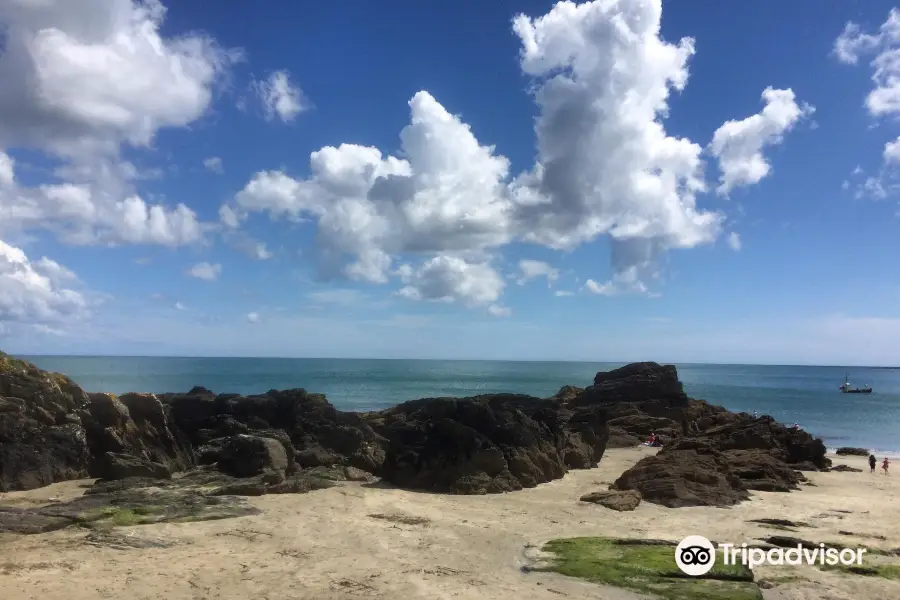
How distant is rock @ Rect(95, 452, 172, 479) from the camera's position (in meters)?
23.8

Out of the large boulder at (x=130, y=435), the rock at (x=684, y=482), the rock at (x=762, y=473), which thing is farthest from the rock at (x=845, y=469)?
the large boulder at (x=130, y=435)

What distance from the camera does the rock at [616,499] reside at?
22.1 m

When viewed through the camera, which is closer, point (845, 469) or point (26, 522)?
point (26, 522)

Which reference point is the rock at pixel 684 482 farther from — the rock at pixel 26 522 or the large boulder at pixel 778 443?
the rock at pixel 26 522

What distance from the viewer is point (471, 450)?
2686 cm

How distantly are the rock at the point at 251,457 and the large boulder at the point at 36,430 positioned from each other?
5.59m

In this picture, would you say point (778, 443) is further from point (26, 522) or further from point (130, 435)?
point (26, 522)

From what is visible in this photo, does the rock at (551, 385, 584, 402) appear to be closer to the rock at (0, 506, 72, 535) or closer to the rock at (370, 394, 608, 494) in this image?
the rock at (370, 394, 608, 494)

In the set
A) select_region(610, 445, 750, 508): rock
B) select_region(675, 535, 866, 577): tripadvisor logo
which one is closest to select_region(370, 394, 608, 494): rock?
select_region(610, 445, 750, 508): rock

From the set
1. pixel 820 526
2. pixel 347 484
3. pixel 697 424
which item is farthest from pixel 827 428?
pixel 347 484

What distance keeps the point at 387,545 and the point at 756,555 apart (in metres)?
9.67

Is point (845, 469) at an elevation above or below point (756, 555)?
below

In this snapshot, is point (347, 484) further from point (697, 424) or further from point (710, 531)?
point (697, 424)

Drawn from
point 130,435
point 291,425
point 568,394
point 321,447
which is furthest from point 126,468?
point 568,394
